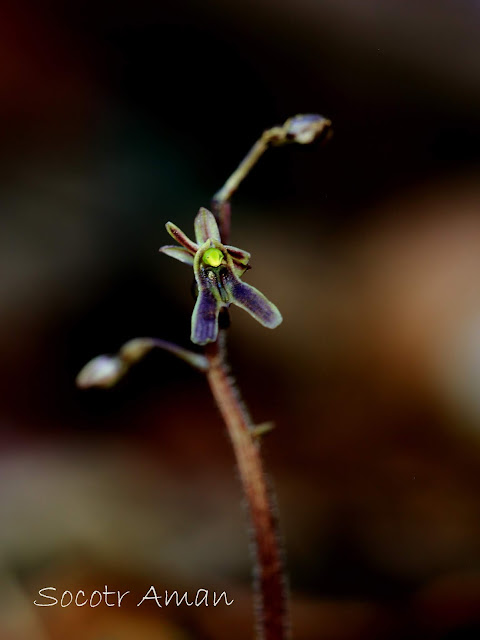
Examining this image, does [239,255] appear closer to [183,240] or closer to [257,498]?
[183,240]

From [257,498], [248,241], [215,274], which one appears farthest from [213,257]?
[248,241]

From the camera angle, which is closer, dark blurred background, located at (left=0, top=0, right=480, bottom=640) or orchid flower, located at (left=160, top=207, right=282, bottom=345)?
orchid flower, located at (left=160, top=207, right=282, bottom=345)

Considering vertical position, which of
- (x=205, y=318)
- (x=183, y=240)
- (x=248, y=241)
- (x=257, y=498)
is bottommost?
(x=257, y=498)

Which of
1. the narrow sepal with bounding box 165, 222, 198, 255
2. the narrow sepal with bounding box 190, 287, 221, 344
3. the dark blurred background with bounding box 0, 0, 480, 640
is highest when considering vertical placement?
the dark blurred background with bounding box 0, 0, 480, 640

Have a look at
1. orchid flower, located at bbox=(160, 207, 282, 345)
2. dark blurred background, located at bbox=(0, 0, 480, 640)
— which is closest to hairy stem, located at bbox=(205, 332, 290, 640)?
orchid flower, located at bbox=(160, 207, 282, 345)

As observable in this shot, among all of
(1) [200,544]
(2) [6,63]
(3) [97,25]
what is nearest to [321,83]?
(3) [97,25]

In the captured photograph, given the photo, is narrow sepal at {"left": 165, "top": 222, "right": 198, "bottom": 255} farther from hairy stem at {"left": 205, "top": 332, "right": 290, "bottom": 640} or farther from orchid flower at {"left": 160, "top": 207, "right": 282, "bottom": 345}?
hairy stem at {"left": 205, "top": 332, "right": 290, "bottom": 640}
